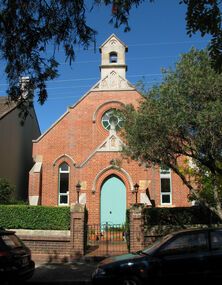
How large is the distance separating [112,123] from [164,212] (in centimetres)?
1000

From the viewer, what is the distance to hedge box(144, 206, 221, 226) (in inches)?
679

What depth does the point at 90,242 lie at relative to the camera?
19469 mm

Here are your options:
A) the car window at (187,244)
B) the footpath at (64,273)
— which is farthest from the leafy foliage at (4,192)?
the car window at (187,244)

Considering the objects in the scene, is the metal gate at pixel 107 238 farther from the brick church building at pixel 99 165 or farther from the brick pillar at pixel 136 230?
the brick church building at pixel 99 165

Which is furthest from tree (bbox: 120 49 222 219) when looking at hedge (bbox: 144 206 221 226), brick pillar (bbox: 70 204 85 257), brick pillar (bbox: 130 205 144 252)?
brick pillar (bbox: 70 204 85 257)

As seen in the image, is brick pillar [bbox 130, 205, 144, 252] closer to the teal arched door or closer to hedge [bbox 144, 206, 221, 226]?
hedge [bbox 144, 206, 221, 226]

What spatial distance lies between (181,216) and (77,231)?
14.7 feet

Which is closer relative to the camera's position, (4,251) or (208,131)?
(4,251)

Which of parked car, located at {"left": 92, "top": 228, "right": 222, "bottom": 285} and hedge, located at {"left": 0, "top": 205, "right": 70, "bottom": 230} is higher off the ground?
hedge, located at {"left": 0, "top": 205, "right": 70, "bottom": 230}

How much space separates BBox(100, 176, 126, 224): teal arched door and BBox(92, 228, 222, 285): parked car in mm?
14300

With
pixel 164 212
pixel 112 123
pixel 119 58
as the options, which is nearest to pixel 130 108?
pixel 164 212

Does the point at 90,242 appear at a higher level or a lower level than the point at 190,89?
lower

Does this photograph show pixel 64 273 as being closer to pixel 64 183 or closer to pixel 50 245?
pixel 50 245

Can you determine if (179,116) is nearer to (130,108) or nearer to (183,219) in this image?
(130,108)
